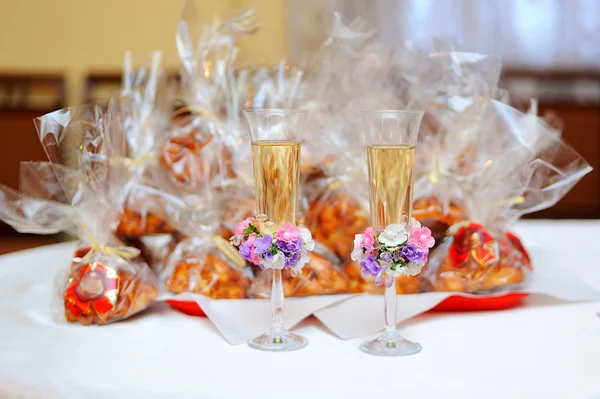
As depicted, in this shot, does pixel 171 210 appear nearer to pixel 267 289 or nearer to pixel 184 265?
pixel 184 265

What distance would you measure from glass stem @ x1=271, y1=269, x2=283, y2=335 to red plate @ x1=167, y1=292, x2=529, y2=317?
0.17 meters

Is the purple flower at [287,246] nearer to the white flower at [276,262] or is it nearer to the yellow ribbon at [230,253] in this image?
the white flower at [276,262]

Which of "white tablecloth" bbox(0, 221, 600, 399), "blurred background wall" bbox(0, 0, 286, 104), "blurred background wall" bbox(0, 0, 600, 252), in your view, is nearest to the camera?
"white tablecloth" bbox(0, 221, 600, 399)

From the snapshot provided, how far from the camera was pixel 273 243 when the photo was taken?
3.36 ft

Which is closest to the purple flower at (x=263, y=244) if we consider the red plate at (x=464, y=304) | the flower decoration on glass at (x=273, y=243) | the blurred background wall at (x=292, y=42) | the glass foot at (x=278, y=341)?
the flower decoration on glass at (x=273, y=243)

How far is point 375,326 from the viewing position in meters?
1.12

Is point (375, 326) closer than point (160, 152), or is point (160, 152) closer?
point (375, 326)

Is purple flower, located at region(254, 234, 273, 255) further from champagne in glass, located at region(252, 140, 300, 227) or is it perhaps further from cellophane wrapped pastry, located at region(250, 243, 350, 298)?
cellophane wrapped pastry, located at region(250, 243, 350, 298)

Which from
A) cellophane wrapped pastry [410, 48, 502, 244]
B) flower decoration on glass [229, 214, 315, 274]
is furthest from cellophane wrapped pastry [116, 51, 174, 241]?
cellophane wrapped pastry [410, 48, 502, 244]

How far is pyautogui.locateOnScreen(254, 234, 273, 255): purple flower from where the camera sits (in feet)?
3.34

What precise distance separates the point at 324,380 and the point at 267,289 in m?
0.40

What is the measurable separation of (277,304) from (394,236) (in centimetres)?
20

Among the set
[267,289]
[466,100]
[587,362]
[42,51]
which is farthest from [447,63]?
[42,51]

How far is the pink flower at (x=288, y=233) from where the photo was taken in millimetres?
1021
